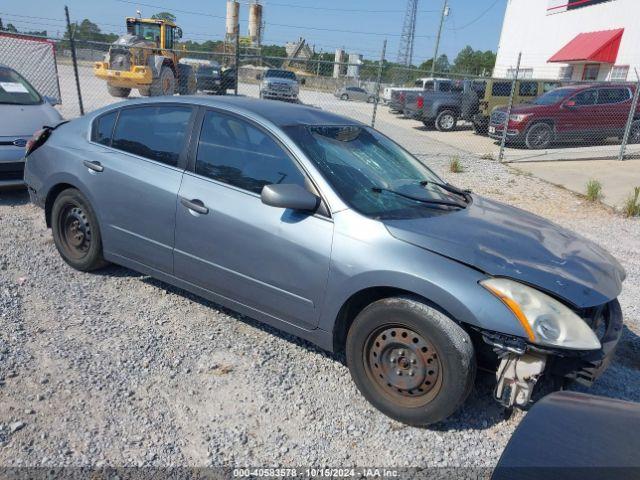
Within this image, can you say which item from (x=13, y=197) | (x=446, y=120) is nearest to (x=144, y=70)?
(x=446, y=120)

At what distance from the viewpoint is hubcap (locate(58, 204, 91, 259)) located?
171 inches

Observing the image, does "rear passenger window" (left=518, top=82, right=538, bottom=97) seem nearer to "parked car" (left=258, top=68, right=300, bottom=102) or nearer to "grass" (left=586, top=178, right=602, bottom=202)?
"parked car" (left=258, top=68, right=300, bottom=102)

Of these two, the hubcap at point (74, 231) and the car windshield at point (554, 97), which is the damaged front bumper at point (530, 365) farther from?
the car windshield at point (554, 97)

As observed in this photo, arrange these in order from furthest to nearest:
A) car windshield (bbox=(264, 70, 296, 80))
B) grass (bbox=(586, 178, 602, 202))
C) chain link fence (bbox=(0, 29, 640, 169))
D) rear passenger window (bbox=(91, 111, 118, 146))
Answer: car windshield (bbox=(264, 70, 296, 80)), chain link fence (bbox=(0, 29, 640, 169)), grass (bbox=(586, 178, 602, 202)), rear passenger window (bbox=(91, 111, 118, 146))

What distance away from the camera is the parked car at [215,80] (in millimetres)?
16203

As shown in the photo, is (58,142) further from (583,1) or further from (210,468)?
(583,1)

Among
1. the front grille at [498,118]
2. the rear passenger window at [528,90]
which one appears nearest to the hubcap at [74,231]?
the front grille at [498,118]

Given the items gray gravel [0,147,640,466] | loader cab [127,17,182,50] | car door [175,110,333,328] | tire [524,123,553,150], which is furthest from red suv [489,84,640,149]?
loader cab [127,17,182,50]

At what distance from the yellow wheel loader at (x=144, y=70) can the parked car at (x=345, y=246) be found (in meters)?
15.2

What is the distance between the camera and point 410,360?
2842 mm

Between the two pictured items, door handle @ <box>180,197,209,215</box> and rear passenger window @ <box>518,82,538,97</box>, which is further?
rear passenger window @ <box>518,82,538,97</box>

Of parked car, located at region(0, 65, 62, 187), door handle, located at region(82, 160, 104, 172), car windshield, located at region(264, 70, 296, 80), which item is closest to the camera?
door handle, located at region(82, 160, 104, 172)

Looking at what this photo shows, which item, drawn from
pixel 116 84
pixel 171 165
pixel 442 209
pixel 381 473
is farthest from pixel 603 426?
pixel 116 84

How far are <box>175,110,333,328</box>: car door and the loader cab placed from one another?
70.6ft
